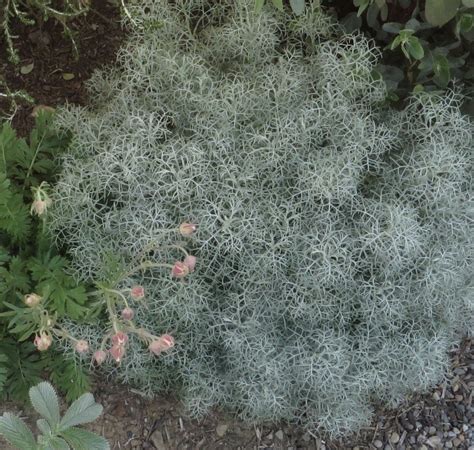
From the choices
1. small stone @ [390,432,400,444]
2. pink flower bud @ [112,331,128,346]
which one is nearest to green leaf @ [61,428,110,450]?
pink flower bud @ [112,331,128,346]

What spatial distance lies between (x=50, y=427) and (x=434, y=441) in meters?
1.26

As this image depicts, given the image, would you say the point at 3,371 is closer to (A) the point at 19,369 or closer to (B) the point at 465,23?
(A) the point at 19,369

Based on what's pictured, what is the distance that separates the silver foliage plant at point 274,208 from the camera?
163 centimetres

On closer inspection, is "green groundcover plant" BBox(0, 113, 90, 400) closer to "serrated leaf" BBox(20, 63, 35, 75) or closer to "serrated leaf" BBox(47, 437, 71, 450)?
"serrated leaf" BBox(47, 437, 71, 450)

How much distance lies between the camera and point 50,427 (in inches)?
50.8

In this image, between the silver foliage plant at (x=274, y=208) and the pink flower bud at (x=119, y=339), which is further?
the silver foliage plant at (x=274, y=208)

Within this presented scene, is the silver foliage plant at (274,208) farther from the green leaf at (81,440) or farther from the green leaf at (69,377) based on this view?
the green leaf at (81,440)

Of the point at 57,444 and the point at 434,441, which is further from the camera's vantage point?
the point at 434,441

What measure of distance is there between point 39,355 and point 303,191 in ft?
2.64

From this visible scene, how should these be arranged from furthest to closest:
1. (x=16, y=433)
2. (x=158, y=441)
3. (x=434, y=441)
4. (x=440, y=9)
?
(x=434, y=441)
(x=158, y=441)
(x=440, y=9)
(x=16, y=433)

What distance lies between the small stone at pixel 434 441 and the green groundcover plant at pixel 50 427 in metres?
1.16

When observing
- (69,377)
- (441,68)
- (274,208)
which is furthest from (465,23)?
(69,377)

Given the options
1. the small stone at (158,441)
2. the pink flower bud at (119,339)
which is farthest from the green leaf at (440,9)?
the small stone at (158,441)

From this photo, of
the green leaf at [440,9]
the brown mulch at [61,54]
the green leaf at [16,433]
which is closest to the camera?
the green leaf at [16,433]
